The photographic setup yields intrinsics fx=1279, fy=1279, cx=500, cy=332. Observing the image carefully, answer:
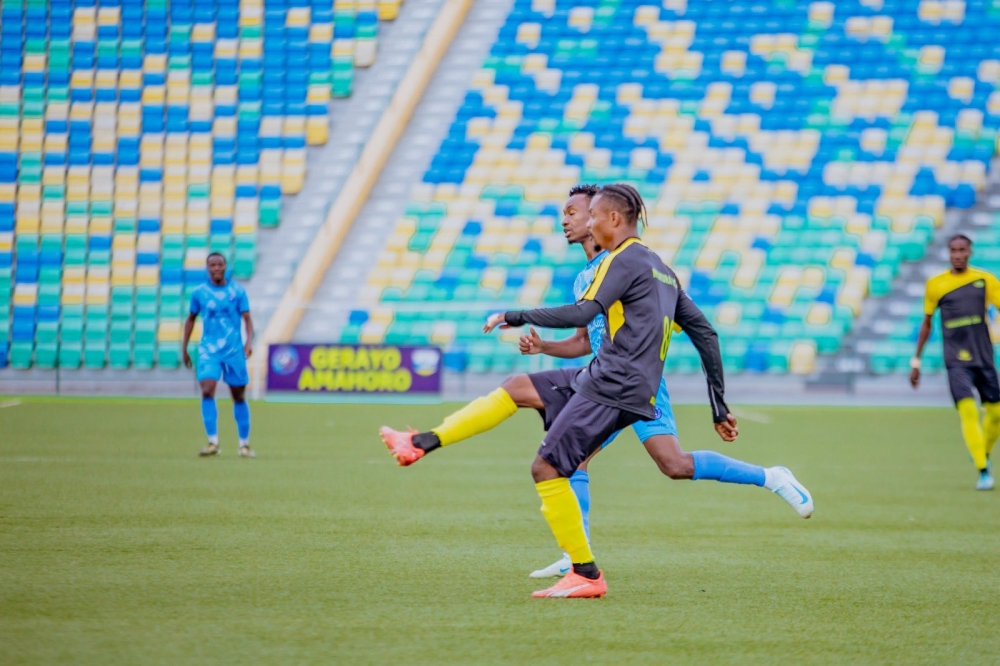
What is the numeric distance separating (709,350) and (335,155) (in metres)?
21.1

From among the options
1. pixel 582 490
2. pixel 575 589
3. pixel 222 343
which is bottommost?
pixel 222 343

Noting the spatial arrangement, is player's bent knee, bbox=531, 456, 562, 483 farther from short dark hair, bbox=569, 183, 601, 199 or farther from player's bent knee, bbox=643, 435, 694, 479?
short dark hair, bbox=569, 183, 601, 199

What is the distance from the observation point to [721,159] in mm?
25375

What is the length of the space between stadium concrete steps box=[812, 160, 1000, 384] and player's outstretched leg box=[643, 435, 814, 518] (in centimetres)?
1627

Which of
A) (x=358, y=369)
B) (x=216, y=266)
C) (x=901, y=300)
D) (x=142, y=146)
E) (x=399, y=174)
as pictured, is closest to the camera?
(x=216, y=266)

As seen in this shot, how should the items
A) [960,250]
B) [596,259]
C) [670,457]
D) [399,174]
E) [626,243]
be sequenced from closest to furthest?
1. [626,243]
2. [670,457]
3. [596,259]
4. [960,250]
5. [399,174]

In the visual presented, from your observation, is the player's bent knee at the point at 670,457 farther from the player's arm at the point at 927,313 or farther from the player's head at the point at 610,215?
the player's arm at the point at 927,313

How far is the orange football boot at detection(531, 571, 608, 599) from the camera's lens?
5.58m

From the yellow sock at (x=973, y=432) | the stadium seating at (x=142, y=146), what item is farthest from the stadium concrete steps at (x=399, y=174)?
the yellow sock at (x=973, y=432)

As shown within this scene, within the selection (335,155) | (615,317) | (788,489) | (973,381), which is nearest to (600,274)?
(615,317)

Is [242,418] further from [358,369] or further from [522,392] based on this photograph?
[358,369]

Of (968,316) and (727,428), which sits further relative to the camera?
(968,316)

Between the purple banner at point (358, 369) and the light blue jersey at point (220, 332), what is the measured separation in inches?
336

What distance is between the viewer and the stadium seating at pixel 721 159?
75.5 ft
